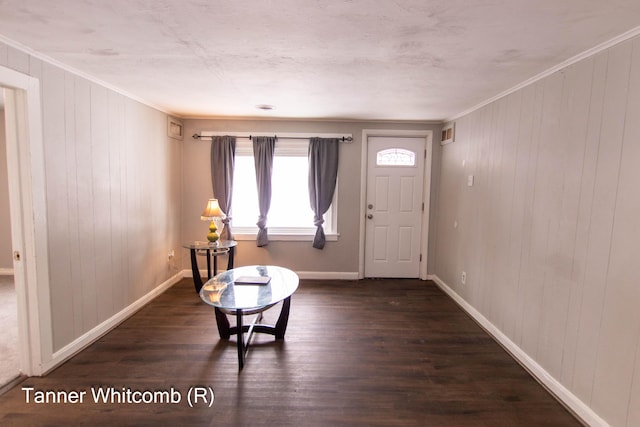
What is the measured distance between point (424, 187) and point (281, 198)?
2.05 meters

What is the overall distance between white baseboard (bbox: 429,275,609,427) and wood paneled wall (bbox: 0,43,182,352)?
3591mm

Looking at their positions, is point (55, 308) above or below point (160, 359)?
above

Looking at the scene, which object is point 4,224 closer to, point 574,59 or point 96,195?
point 96,195

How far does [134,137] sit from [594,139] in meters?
3.89

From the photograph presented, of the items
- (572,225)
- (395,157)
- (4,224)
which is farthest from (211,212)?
(572,225)

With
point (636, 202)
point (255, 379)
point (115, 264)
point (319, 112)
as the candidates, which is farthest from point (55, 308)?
point (636, 202)

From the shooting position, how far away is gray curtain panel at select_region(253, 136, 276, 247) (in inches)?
159

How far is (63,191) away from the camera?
89.1 inches

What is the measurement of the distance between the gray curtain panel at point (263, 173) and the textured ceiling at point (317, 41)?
1.17 metres

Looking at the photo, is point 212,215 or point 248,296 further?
point 212,215

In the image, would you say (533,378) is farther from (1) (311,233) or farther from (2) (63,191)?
(2) (63,191)

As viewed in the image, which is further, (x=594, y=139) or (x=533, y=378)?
(x=533, y=378)

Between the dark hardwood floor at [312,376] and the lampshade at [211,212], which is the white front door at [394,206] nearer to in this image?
the dark hardwood floor at [312,376]

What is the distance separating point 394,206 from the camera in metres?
4.25
